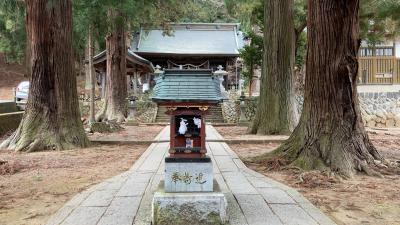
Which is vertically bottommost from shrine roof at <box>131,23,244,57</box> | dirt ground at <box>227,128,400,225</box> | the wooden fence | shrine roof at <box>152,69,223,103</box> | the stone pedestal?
dirt ground at <box>227,128,400,225</box>

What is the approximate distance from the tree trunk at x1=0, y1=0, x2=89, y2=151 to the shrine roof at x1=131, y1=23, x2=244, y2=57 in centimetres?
1997

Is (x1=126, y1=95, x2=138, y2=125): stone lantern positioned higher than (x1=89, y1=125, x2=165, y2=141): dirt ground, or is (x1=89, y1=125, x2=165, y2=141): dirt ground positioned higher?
(x1=126, y1=95, x2=138, y2=125): stone lantern

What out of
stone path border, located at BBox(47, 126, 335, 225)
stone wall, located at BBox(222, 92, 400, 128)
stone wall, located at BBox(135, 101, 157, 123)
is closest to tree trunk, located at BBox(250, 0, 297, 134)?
stone path border, located at BBox(47, 126, 335, 225)

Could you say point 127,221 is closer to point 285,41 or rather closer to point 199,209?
point 199,209

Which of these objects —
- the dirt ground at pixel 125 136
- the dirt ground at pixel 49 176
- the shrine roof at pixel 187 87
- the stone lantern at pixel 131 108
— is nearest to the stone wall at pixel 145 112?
the stone lantern at pixel 131 108

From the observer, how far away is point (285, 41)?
1366cm

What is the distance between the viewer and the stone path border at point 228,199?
4.69m

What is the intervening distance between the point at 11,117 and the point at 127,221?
13.1 meters

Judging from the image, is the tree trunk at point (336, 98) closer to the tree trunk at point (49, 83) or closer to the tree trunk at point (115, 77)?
the tree trunk at point (49, 83)

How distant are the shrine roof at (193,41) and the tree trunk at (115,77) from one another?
1012 centimetres

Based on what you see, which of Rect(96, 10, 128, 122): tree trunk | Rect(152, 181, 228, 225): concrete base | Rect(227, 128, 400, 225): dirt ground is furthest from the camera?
Rect(96, 10, 128, 122): tree trunk

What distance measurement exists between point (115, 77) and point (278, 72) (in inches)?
380

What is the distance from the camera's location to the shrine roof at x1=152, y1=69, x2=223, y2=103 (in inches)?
188

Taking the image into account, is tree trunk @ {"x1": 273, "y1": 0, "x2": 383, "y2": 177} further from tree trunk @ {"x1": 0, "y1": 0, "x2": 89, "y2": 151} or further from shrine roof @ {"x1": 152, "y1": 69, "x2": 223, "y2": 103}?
tree trunk @ {"x1": 0, "y1": 0, "x2": 89, "y2": 151}
